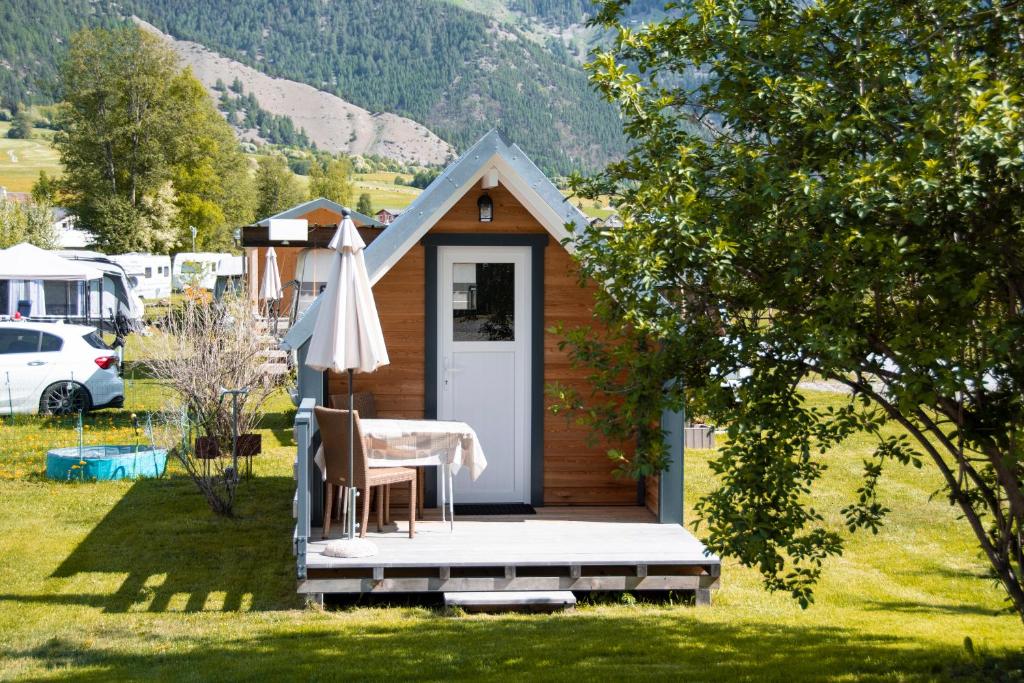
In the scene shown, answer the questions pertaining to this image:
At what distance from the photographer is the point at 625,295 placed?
457cm

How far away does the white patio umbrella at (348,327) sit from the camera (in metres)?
7.70

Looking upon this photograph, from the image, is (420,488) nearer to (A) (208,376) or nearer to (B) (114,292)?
(A) (208,376)

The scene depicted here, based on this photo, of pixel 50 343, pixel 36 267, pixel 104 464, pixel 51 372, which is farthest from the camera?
pixel 36 267

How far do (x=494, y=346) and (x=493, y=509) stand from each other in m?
1.29

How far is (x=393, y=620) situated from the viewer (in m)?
7.21

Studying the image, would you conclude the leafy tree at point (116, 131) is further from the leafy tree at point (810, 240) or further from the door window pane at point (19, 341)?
the leafy tree at point (810, 240)

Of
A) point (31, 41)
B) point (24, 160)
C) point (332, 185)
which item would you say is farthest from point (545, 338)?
point (31, 41)

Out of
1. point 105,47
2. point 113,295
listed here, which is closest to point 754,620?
point 113,295

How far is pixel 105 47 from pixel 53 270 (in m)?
34.5

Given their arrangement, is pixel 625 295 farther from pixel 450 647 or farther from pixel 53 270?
pixel 53 270

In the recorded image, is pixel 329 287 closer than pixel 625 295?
No

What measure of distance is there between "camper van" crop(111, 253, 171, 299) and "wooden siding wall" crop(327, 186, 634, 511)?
3417 centimetres

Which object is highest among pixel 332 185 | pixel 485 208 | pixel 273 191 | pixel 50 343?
pixel 332 185

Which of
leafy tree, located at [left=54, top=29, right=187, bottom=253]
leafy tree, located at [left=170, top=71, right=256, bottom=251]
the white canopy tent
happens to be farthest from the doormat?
leafy tree, located at [left=170, top=71, right=256, bottom=251]
